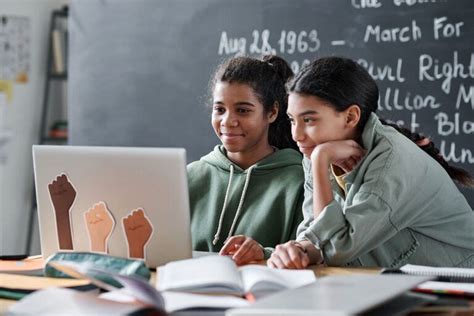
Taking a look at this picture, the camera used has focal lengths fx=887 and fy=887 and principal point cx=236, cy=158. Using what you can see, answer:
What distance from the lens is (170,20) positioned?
3.62 meters

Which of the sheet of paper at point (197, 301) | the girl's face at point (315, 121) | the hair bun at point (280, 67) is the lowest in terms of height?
the sheet of paper at point (197, 301)

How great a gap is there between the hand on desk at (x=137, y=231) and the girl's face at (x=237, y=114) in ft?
2.10

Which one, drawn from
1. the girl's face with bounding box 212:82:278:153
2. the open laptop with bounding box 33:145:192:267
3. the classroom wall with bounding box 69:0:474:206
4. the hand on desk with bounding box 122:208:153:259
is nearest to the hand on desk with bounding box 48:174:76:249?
the open laptop with bounding box 33:145:192:267

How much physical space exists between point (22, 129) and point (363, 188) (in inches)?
126

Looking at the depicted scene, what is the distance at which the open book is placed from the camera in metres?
1.38

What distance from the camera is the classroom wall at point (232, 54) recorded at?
2.97 m

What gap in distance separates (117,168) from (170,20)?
1.99 metres

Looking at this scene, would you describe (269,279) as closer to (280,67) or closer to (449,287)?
(449,287)

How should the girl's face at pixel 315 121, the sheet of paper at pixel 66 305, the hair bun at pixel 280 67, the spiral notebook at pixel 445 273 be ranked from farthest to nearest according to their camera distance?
the hair bun at pixel 280 67 < the girl's face at pixel 315 121 < the spiral notebook at pixel 445 273 < the sheet of paper at pixel 66 305

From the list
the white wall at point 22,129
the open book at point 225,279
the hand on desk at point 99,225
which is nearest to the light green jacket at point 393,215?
the open book at point 225,279

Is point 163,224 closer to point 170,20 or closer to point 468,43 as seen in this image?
point 468,43

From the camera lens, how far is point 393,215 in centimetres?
181

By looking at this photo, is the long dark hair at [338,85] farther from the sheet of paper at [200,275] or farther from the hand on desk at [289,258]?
the sheet of paper at [200,275]

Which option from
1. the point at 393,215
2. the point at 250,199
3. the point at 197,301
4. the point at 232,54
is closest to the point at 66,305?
the point at 197,301
